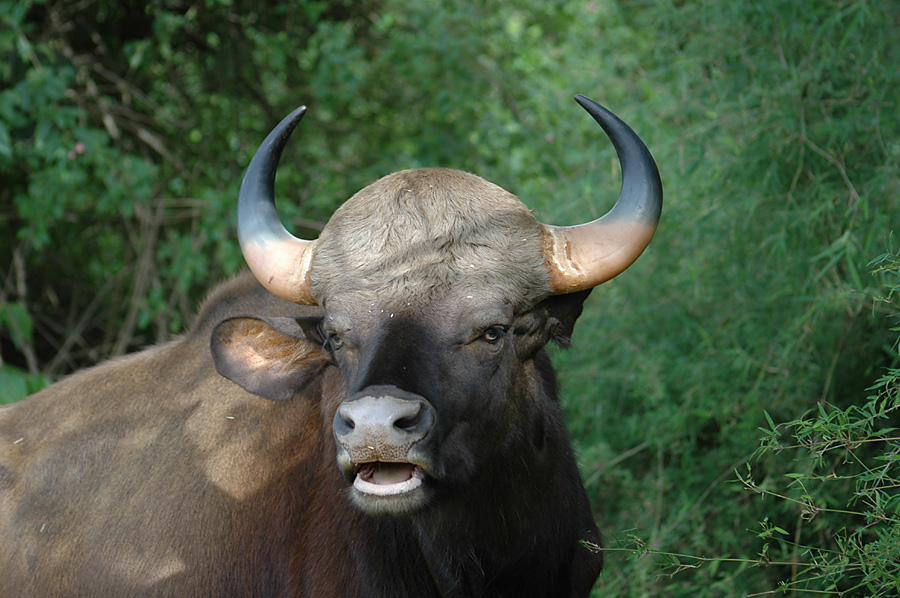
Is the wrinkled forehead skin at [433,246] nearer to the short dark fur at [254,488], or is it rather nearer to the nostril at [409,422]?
the short dark fur at [254,488]

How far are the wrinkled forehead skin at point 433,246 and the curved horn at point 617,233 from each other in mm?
73

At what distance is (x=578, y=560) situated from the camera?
3.62 meters

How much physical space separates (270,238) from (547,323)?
1.13 m

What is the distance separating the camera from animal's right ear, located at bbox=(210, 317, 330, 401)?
3590 millimetres

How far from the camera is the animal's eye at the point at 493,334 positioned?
3.03m

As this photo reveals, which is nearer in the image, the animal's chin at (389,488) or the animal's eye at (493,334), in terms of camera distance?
the animal's chin at (389,488)

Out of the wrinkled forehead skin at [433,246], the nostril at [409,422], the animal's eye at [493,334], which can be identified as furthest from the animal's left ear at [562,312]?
the nostril at [409,422]

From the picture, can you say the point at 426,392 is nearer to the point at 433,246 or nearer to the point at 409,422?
the point at 409,422

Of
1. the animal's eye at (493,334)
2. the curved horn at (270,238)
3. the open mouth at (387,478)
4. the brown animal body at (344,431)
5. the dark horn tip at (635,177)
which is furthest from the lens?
the curved horn at (270,238)

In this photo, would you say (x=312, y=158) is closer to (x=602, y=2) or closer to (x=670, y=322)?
(x=602, y=2)

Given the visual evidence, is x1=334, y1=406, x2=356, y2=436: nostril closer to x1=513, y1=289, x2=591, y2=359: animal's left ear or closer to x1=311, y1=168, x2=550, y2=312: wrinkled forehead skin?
x1=311, y1=168, x2=550, y2=312: wrinkled forehead skin

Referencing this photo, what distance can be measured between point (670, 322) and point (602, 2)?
394 cm

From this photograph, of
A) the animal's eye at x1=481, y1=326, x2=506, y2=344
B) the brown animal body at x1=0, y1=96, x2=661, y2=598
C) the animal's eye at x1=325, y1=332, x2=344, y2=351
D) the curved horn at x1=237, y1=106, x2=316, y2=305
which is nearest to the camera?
the brown animal body at x1=0, y1=96, x2=661, y2=598

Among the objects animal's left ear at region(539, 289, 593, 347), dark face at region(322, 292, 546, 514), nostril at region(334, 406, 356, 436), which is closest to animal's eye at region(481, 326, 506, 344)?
dark face at region(322, 292, 546, 514)
